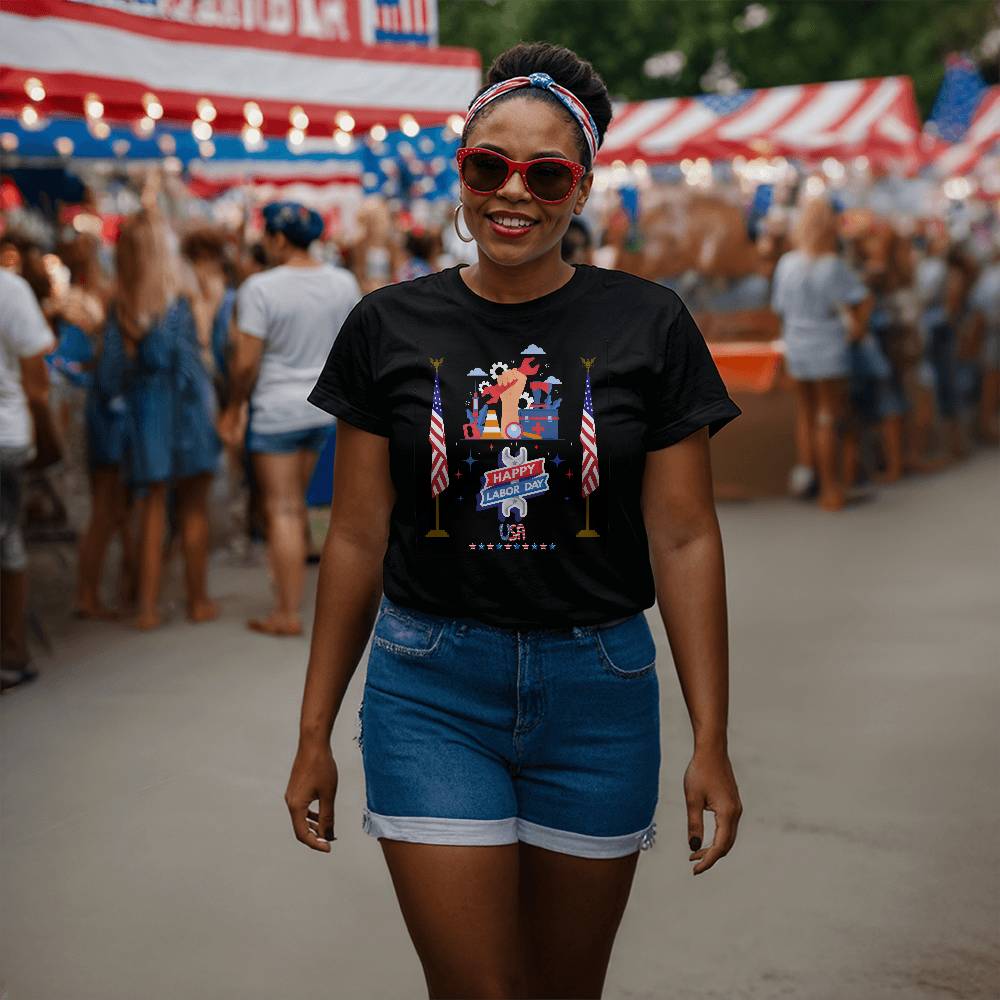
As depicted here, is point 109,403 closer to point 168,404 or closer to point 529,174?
point 168,404

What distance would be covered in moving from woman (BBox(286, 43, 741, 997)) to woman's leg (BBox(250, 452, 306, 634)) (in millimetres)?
4707

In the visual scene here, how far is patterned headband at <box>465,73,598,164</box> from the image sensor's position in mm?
2414

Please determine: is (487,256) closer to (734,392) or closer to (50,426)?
(50,426)

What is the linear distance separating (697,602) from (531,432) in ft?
1.26

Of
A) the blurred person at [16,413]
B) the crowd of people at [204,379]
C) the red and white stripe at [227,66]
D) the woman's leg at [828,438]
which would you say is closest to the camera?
the blurred person at [16,413]

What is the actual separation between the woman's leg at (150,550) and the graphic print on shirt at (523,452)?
537cm

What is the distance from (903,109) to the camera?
17.4 metres

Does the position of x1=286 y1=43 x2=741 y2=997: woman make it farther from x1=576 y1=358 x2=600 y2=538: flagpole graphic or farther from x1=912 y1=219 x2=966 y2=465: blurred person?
x1=912 y1=219 x2=966 y2=465: blurred person

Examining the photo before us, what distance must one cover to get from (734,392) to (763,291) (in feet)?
3.74

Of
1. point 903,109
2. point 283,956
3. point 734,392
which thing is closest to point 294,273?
point 283,956

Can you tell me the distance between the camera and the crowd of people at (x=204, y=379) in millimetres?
6910

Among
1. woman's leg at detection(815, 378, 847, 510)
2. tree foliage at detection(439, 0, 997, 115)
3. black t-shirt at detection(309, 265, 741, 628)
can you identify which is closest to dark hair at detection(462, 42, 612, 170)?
black t-shirt at detection(309, 265, 741, 628)

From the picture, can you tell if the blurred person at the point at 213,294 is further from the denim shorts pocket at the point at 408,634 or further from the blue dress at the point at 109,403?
the denim shorts pocket at the point at 408,634

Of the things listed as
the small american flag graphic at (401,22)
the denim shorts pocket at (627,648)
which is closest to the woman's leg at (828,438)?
the small american flag graphic at (401,22)
